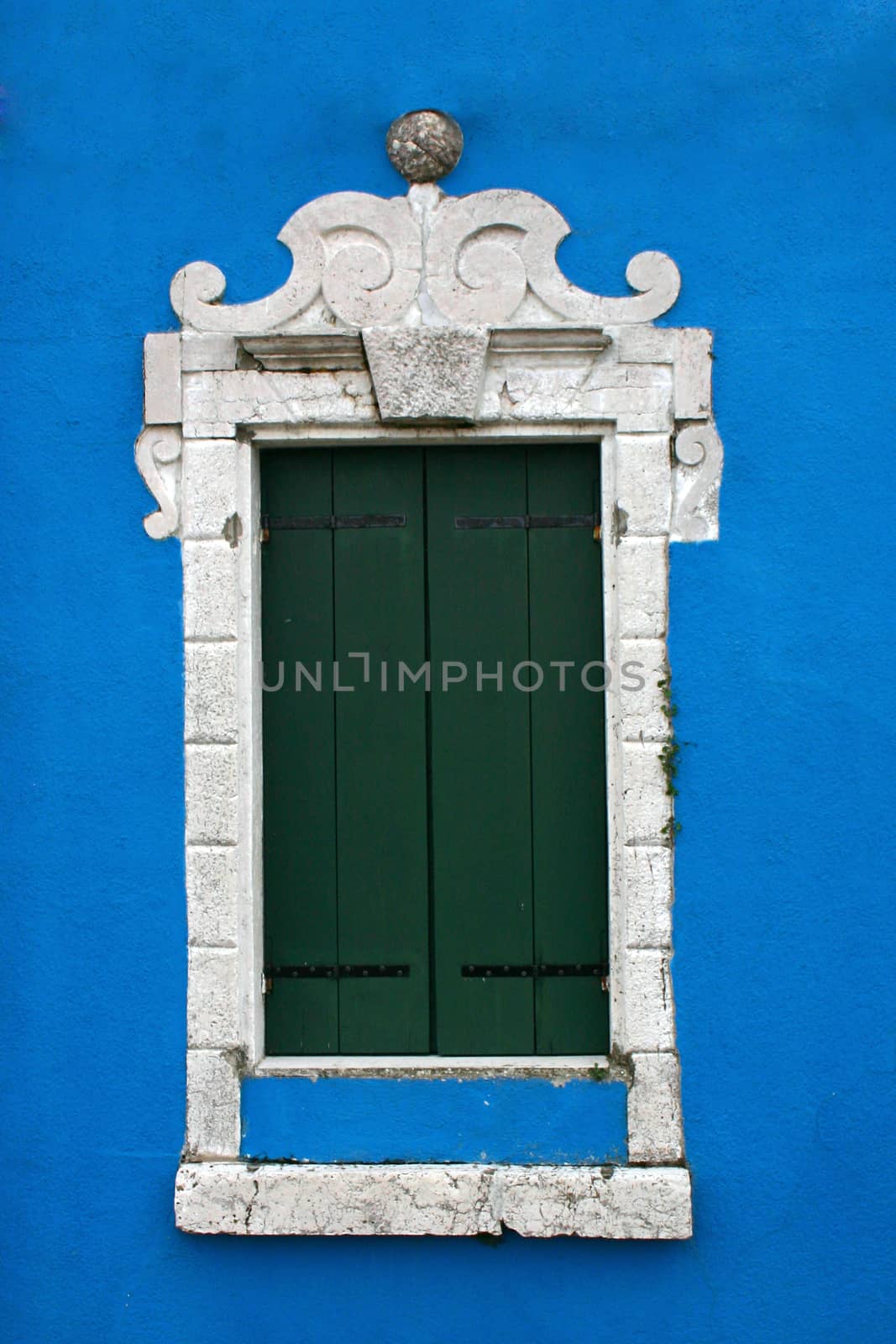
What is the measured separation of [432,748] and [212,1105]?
1202 millimetres

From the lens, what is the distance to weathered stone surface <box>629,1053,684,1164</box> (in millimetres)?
3260

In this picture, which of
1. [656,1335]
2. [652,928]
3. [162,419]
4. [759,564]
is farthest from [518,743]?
[656,1335]

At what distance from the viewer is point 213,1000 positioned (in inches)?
130

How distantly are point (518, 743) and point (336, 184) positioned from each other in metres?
1.72

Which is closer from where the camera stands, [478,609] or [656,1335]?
[656,1335]

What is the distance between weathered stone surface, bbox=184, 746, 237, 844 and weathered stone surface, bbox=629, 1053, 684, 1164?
1.35 meters

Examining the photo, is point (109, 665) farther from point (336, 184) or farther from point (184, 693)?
point (336, 184)

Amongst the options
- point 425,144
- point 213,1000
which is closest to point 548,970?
point 213,1000

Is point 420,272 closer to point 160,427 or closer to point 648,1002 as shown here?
point 160,427

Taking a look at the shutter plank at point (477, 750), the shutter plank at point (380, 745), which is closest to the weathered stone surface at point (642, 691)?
the shutter plank at point (477, 750)

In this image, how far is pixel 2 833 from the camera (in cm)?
338

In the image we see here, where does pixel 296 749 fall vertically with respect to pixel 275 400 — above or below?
below

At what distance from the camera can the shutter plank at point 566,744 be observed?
3410 mm

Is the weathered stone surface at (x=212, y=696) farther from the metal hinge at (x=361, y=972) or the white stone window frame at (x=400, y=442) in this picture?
the metal hinge at (x=361, y=972)
